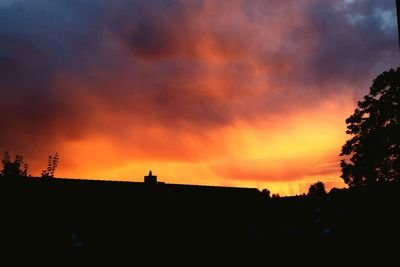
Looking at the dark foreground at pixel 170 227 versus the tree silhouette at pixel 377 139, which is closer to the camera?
the dark foreground at pixel 170 227

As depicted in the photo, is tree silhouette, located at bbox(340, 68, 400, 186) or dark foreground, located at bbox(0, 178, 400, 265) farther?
tree silhouette, located at bbox(340, 68, 400, 186)

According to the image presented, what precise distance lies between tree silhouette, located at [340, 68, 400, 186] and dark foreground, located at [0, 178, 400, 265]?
51.2 ft

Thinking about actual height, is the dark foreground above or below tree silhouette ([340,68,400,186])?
below

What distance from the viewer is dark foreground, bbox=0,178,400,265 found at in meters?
13.0

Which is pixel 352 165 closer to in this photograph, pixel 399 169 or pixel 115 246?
pixel 399 169

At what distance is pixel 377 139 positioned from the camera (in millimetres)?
32938

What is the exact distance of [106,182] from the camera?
68.5ft

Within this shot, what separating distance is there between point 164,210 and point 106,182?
404 centimetres

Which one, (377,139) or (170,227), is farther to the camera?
(377,139)

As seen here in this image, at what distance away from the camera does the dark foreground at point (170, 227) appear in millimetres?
12977

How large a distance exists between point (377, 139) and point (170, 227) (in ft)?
72.9

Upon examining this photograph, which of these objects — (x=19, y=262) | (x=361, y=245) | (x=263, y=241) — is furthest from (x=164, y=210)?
(x=361, y=245)

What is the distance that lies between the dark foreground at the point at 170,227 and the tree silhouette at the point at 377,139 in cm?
1559

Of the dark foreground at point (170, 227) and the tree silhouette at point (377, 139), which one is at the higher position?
the tree silhouette at point (377, 139)
